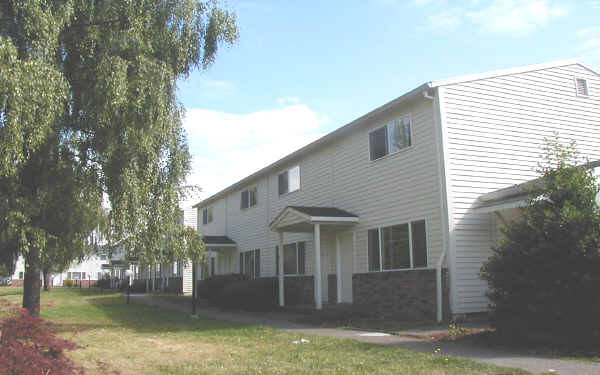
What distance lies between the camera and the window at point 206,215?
32500 millimetres

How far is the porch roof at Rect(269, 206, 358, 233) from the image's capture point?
16.7 m

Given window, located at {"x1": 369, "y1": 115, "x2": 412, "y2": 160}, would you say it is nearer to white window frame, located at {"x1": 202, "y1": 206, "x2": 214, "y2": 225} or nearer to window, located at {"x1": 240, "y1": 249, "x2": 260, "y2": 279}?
window, located at {"x1": 240, "y1": 249, "x2": 260, "y2": 279}

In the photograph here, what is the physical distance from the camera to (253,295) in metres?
19.3

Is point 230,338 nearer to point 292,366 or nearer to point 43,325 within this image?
point 292,366

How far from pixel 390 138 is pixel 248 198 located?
38.4 feet

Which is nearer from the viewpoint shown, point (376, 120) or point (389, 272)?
point (389, 272)

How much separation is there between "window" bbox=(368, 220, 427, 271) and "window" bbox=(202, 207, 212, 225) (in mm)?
17654

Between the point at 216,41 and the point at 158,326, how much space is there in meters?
7.41

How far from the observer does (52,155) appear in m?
11.4

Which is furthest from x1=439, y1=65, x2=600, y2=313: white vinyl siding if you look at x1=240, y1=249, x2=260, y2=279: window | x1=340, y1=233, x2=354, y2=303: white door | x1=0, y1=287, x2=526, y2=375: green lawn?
x1=240, y1=249, x2=260, y2=279: window

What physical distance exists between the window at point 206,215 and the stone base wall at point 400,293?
17.3 metres

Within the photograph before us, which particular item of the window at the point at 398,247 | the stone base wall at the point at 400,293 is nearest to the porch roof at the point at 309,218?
the window at the point at 398,247

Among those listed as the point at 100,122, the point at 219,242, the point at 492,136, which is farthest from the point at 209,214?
the point at 100,122

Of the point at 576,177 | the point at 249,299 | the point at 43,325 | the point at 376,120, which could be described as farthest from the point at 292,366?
the point at 249,299
